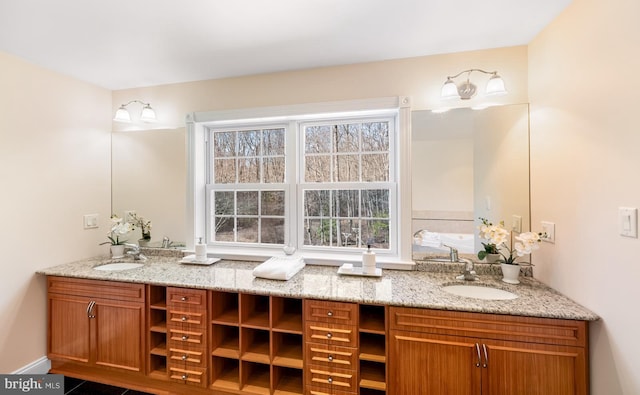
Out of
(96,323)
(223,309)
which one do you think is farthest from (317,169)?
(96,323)

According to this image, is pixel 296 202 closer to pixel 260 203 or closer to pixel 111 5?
pixel 260 203

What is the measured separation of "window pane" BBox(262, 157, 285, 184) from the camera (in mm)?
2396

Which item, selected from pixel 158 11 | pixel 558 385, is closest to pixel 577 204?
pixel 558 385

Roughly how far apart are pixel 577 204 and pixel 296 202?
5.75 feet

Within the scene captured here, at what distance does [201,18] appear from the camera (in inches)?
61.1

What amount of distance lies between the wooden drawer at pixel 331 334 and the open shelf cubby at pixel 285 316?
0.26ft

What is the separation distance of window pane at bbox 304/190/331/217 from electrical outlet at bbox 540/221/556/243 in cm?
142

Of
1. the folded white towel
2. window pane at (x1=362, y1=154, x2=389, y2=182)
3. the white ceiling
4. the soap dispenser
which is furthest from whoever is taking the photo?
window pane at (x1=362, y1=154, x2=389, y2=182)

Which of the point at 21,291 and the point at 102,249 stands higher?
the point at 102,249

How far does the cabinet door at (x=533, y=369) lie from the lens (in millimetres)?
Result: 1298

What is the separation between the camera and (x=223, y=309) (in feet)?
6.06

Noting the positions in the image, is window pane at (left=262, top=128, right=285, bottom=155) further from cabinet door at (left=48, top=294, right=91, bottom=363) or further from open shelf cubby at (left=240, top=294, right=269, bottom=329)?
cabinet door at (left=48, top=294, right=91, bottom=363)

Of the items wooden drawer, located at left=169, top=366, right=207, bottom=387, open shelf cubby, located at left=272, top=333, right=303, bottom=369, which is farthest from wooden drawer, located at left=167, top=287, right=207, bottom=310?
open shelf cubby, located at left=272, top=333, right=303, bottom=369

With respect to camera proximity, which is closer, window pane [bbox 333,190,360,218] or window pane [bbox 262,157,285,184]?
window pane [bbox 333,190,360,218]
